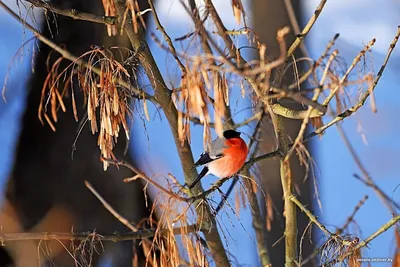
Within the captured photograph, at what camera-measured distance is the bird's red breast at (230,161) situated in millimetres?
893

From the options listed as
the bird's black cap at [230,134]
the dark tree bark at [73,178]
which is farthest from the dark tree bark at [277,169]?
the bird's black cap at [230,134]

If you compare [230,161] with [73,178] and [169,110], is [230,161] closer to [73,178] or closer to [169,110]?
[169,110]

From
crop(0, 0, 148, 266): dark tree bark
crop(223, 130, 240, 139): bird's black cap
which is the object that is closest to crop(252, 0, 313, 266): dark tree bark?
crop(0, 0, 148, 266): dark tree bark

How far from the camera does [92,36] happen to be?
136 centimetres

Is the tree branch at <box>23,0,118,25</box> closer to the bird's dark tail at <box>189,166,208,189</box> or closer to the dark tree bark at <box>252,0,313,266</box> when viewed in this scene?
the bird's dark tail at <box>189,166,208,189</box>

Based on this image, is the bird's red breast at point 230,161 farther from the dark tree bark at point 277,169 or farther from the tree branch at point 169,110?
the dark tree bark at point 277,169

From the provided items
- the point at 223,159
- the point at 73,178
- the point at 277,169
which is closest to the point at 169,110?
the point at 223,159

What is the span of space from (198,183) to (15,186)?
24.0 inches

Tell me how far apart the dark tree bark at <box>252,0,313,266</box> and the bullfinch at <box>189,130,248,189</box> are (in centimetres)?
48

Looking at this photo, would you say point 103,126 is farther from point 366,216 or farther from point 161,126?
point 366,216

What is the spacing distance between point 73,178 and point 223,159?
1.86ft

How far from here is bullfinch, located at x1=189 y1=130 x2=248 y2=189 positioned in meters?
0.89

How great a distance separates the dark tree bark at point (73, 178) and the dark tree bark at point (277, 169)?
315mm

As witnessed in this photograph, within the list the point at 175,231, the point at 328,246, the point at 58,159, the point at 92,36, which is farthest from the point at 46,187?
the point at 328,246
